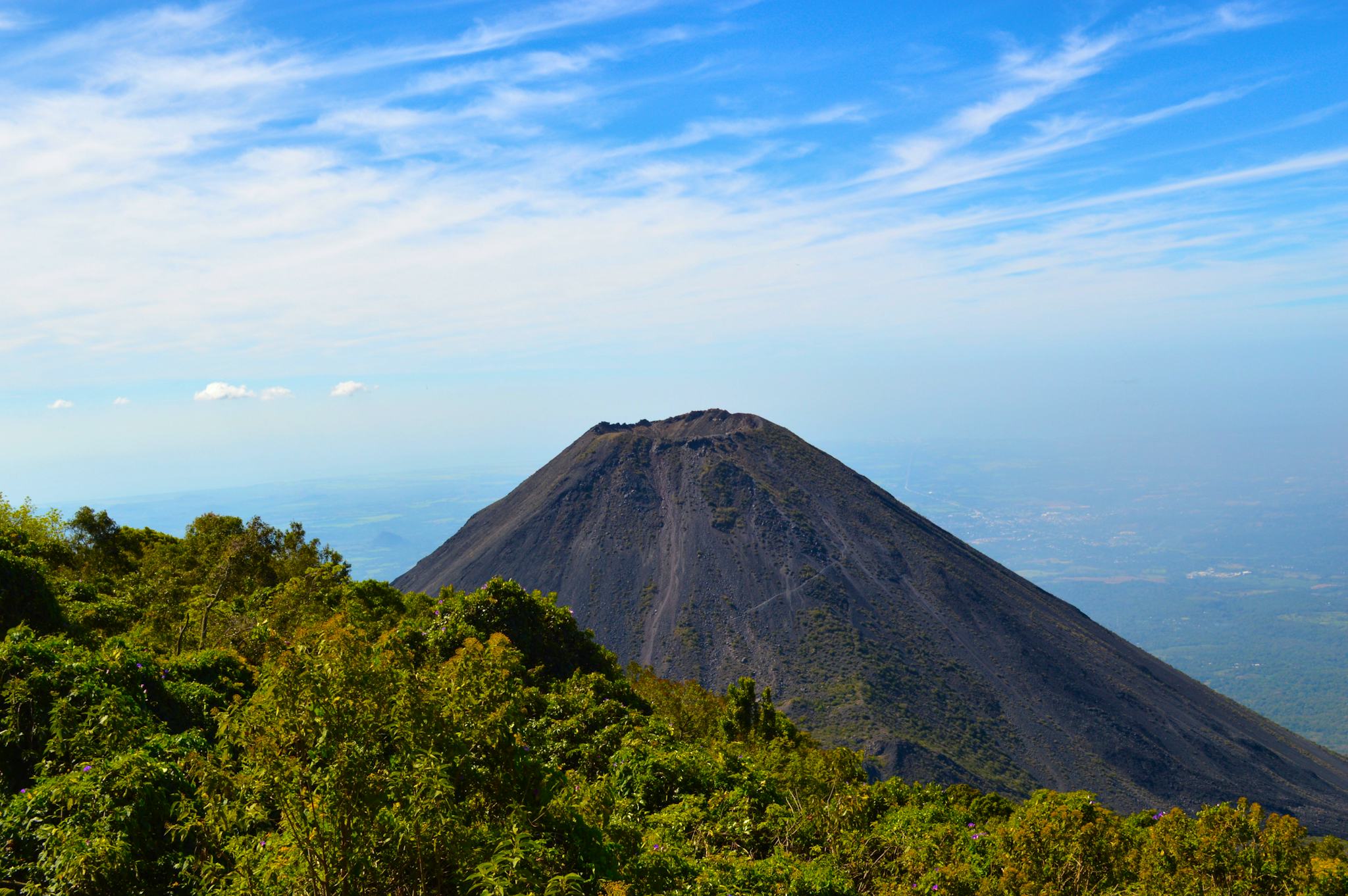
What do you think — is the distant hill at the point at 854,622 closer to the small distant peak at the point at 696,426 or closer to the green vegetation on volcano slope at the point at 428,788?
the small distant peak at the point at 696,426

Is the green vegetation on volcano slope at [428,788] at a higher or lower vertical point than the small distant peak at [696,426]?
lower

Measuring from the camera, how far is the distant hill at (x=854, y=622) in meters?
65.0

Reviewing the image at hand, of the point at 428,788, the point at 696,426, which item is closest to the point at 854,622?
the point at 696,426

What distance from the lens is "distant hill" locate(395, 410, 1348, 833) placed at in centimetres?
6500

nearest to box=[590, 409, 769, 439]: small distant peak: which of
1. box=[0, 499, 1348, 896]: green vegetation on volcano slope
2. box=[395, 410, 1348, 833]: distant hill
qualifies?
box=[395, 410, 1348, 833]: distant hill

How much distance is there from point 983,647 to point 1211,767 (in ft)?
66.0

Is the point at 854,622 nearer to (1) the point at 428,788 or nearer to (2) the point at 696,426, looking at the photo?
(2) the point at 696,426

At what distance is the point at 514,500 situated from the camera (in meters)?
115

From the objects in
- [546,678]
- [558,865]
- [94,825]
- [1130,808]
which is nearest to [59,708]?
[94,825]

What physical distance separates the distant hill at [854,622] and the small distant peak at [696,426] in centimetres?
41

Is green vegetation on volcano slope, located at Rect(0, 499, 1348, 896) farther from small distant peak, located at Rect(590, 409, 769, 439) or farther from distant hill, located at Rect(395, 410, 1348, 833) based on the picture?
small distant peak, located at Rect(590, 409, 769, 439)

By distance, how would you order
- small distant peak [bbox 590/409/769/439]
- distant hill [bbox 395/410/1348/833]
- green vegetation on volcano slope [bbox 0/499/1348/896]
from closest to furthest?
green vegetation on volcano slope [bbox 0/499/1348/896]
distant hill [bbox 395/410/1348/833]
small distant peak [bbox 590/409/769/439]

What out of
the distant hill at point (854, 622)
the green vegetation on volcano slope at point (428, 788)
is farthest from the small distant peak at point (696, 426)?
the green vegetation on volcano slope at point (428, 788)

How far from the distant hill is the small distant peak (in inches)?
16.0
